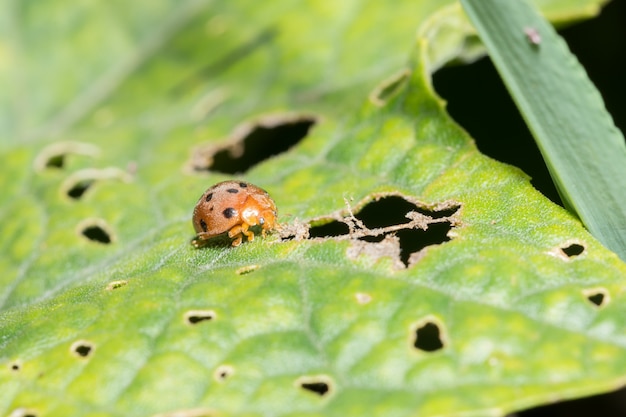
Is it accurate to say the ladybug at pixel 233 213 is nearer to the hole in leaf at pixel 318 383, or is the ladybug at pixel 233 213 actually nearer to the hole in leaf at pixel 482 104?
the hole in leaf at pixel 318 383

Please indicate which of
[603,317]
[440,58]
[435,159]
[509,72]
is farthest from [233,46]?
[603,317]

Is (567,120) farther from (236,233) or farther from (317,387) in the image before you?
(236,233)

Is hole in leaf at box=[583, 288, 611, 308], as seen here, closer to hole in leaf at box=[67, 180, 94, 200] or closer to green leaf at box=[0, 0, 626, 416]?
green leaf at box=[0, 0, 626, 416]

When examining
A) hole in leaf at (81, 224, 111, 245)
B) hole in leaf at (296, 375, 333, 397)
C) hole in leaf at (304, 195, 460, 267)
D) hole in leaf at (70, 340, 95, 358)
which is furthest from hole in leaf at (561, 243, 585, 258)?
hole in leaf at (81, 224, 111, 245)

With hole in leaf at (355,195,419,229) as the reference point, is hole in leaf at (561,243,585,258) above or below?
below

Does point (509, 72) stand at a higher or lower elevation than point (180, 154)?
lower

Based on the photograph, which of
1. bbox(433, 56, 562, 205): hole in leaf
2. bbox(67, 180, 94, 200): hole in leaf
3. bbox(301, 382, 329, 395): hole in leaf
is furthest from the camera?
bbox(433, 56, 562, 205): hole in leaf

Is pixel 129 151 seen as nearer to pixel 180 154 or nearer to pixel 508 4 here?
pixel 180 154

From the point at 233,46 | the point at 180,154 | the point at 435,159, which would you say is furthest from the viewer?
the point at 233,46
